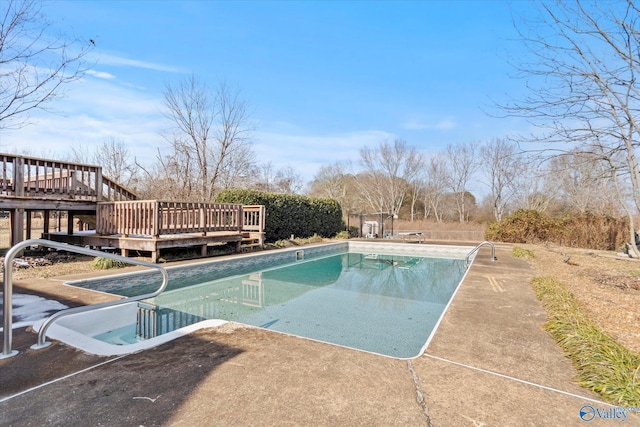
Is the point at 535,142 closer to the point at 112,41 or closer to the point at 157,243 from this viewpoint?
the point at 157,243

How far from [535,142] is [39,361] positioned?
280 inches

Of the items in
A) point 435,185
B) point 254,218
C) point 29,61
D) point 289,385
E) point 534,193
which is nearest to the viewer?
point 289,385

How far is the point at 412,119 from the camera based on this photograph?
19516mm

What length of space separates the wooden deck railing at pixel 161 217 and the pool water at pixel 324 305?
1.91 m

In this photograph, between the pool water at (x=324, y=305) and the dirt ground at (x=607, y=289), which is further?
the pool water at (x=324, y=305)

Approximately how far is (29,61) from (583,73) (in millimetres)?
9673

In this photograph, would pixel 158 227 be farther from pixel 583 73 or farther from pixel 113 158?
pixel 113 158

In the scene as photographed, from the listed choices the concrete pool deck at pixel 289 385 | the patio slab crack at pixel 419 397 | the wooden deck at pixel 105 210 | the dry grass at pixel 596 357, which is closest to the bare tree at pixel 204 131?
the wooden deck at pixel 105 210

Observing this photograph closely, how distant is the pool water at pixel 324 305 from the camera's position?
14.3ft

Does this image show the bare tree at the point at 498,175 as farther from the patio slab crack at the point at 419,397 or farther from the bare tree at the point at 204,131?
the patio slab crack at the point at 419,397

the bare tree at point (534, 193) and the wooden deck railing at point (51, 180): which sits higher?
the bare tree at point (534, 193)

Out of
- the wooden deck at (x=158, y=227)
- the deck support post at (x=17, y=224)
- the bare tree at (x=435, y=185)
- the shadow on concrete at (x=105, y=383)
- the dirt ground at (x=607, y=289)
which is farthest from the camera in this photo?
the bare tree at (x=435, y=185)

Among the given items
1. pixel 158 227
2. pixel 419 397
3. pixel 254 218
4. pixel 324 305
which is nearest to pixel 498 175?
pixel 254 218

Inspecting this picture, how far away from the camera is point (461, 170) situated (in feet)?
93.2
